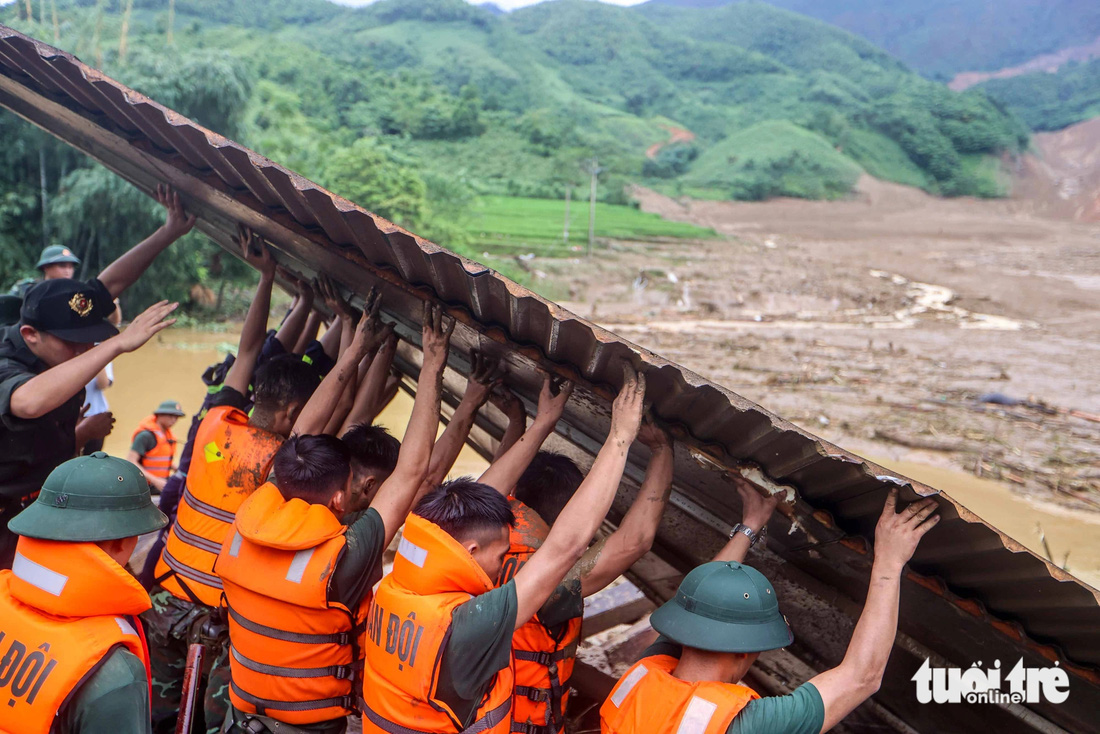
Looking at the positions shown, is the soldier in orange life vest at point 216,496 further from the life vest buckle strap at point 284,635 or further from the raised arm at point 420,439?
the life vest buckle strap at point 284,635

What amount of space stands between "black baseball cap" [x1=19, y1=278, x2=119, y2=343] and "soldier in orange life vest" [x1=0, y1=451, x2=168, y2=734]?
1.32 metres

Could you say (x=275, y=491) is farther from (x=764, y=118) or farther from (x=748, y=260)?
(x=764, y=118)

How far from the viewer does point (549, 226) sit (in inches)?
1495

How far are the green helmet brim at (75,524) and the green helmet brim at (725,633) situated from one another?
1464 mm

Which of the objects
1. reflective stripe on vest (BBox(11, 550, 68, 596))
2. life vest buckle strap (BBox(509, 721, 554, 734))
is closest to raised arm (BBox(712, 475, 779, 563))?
life vest buckle strap (BBox(509, 721, 554, 734))

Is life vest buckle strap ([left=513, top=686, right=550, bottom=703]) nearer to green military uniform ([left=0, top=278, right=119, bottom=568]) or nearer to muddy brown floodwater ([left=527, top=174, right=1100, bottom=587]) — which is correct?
green military uniform ([left=0, top=278, right=119, bottom=568])

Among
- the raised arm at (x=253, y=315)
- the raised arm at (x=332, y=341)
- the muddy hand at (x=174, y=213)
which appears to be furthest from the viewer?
the raised arm at (x=332, y=341)

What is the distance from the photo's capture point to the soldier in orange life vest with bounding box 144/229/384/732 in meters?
3.06

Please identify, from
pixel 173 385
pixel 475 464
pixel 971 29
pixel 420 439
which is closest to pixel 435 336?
pixel 420 439

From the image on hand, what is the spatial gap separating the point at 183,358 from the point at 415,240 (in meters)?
16.4

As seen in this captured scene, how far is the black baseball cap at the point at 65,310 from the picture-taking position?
323cm

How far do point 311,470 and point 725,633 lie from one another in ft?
4.45

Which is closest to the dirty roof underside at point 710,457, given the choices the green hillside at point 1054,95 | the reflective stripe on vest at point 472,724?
the reflective stripe on vest at point 472,724

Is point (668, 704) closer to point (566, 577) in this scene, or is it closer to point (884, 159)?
point (566, 577)
